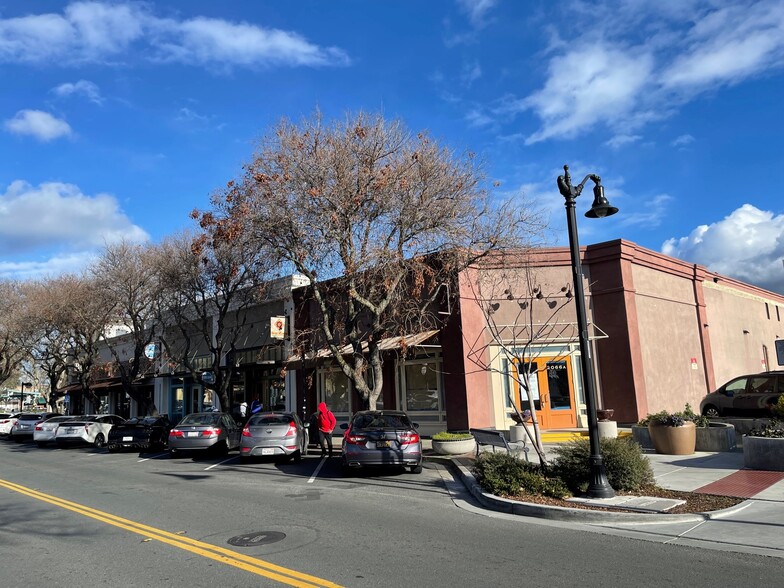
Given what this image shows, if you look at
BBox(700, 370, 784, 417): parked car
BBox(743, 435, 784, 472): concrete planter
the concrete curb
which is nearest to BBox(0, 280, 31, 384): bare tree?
the concrete curb

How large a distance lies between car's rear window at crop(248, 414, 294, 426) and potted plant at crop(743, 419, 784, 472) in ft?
36.6

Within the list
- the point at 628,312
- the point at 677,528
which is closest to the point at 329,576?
the point at 677,528

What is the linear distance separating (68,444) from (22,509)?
18.3 metres

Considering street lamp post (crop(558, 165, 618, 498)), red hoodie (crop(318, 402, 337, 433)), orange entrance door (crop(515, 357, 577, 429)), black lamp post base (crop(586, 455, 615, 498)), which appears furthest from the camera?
orange entrance door (crop(515, 357, 577, 429))

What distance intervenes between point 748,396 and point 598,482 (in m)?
11.5

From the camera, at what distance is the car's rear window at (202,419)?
18781 millimetres

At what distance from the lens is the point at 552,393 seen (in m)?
20.1

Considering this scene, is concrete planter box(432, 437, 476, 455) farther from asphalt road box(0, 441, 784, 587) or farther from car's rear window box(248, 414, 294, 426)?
car's rear window box(248, 414, 294, 426)

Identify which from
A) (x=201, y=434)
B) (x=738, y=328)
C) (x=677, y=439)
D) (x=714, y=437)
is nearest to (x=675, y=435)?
(x=677, y=439)

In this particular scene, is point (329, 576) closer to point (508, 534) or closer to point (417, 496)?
point (508, 534)

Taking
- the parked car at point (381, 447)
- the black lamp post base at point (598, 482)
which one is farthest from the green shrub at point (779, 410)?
the parked car at point (381, 447)

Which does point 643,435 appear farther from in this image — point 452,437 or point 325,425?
point 325,425

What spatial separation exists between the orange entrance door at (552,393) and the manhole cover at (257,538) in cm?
1306

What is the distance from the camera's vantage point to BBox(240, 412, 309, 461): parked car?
15906 mm
